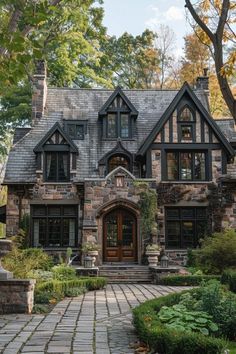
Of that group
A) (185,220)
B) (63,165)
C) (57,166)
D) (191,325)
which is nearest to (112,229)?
(185,220)

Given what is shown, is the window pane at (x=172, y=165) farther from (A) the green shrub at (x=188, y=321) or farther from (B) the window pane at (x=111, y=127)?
(A) the green shrub at (x=188, y=321)

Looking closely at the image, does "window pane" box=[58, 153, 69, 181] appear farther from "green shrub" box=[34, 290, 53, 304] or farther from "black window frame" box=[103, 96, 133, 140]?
"green shrub" box=[34, 290, 53, 304]

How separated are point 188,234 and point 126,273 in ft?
14.5

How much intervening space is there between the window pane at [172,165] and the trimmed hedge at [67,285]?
8.73 m

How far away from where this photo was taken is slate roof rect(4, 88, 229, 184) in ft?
74.2

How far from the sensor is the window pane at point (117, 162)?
23.0m

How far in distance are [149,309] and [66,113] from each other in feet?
60.2

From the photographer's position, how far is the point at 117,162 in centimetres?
2312

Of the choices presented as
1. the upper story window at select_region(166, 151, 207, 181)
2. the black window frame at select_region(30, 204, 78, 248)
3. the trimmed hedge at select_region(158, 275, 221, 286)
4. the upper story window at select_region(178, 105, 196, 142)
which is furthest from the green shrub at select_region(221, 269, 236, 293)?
the upper story window at select_region(178, 105, 196, 142)

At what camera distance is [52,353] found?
5934 millimetres

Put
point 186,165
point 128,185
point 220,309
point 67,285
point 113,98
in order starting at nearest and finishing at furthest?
1. point 220,309
2. point 67,285
3. point 128,185
4. point 186,165
5. point 113,98

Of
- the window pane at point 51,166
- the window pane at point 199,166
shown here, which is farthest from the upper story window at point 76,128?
the window pane at point 199,166

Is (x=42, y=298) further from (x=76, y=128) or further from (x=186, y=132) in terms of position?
(x=76, y=128)

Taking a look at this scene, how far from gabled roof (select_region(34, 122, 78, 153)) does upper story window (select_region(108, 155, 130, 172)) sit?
1901 mm
